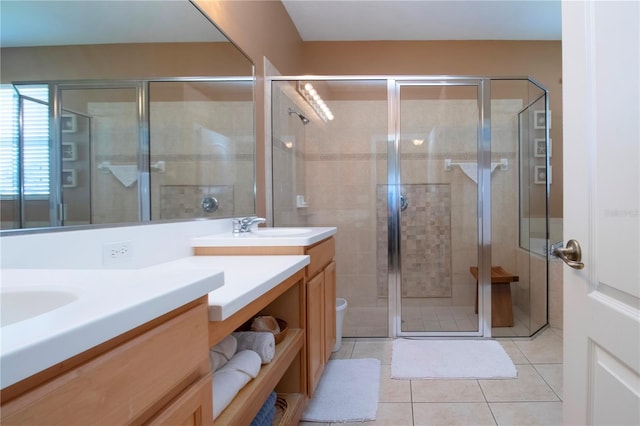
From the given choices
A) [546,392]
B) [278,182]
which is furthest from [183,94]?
[546,392]

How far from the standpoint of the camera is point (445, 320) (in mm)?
2699

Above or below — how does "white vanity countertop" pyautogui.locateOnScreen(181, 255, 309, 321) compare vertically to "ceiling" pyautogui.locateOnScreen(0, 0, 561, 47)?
below

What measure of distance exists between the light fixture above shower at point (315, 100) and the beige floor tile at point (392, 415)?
7.73ft

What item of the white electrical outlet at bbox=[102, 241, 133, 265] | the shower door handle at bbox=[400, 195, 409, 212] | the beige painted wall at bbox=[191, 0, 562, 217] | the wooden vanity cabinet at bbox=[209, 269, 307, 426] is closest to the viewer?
the wooden vanity cabinet at bbox=[209, 269, 307, 426]

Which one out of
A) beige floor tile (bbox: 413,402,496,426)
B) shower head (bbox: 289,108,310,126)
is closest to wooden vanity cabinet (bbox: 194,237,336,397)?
beige floor tile (bbox: 413,402,496,426)

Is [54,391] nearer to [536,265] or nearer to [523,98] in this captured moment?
[536,265]

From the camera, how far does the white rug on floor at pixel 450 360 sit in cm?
192

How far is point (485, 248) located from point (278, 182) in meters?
1.80

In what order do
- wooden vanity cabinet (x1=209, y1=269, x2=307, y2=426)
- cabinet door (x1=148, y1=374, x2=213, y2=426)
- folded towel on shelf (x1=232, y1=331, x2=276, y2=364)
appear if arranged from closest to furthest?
1. cabinet door (x1=148, y1=374, x2=213, y2=426)
2. wooden vanity cabinet (x1=209, y1=269, x2=307, y2=426)
3. folded towel on shelf (x1=232, y1=331, x2=276, y2=364)

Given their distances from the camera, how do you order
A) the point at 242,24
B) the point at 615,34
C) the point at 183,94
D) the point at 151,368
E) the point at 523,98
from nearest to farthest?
the point at 151,368 < the point at 615,34 < the point at 183,94 < the point at 242,24 < the point at 523,98

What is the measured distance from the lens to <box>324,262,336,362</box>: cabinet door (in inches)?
69.7

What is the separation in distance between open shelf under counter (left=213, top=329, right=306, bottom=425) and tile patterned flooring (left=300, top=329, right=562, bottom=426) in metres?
0.48

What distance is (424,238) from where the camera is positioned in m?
2.95

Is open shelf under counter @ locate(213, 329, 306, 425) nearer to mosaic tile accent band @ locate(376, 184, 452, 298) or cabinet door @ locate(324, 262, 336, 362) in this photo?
cabinet door @ locate(324, 262, 336, 362)
